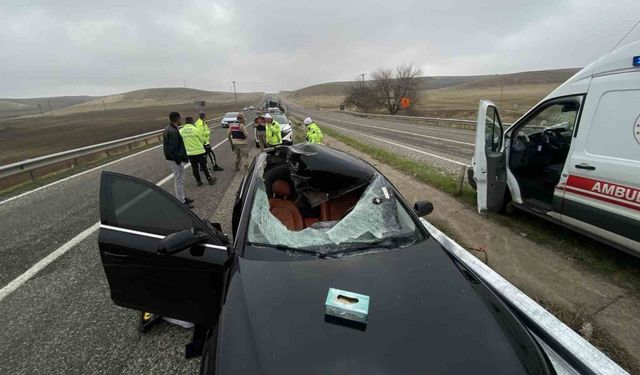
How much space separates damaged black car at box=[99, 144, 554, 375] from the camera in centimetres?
147

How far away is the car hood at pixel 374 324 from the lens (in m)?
1.44

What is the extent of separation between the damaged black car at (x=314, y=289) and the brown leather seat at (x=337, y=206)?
1.10ft

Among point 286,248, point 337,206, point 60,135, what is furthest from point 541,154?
point 60,135

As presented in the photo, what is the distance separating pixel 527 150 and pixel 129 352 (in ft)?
19.3

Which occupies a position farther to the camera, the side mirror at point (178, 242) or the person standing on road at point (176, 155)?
the person standing on road at point (176, 155)

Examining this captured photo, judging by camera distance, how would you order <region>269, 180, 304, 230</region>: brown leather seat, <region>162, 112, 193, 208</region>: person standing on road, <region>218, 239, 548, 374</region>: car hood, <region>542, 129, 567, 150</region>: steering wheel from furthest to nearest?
<region>162, 112, 193, 208</region>: person standing on road < <region>542, 129, 567, 150</region>: steering wheel < <region>269, 180, 304, 230</region>: brown leather seat < <region>218, 239, 548, 374</region>: car hood

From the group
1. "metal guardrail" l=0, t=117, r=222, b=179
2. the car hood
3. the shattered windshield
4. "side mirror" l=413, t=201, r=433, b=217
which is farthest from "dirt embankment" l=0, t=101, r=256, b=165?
"side mirror" l=413, t=201, r=433, b=217

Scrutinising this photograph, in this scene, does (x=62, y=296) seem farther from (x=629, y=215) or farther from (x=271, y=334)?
(x=629, y=215)

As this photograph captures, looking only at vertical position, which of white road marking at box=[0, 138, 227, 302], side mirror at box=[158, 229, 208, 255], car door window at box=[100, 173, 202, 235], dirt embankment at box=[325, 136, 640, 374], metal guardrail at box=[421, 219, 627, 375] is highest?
car door window at box=[100, 173, 202, 235]

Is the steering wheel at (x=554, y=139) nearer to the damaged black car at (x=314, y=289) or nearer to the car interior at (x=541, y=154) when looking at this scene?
the car interior at (x=541, y=154)

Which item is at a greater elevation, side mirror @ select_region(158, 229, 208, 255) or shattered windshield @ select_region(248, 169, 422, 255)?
side mirror @ select_region(158, 229, 208, 255)

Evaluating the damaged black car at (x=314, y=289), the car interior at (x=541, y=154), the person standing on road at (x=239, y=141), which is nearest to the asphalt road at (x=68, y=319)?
the damaged black car at (x=314, y=289)

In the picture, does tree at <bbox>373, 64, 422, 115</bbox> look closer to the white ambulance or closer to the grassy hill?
the grassy hill

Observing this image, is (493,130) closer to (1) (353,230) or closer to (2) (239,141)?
(1) (353,230)
